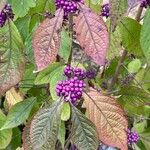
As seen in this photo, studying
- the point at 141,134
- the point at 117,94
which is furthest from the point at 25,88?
the point at 141,134

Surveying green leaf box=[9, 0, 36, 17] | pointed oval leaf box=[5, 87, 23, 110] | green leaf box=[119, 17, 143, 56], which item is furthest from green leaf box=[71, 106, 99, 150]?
pointed oval leaf box=[5, 87, 23, 110]

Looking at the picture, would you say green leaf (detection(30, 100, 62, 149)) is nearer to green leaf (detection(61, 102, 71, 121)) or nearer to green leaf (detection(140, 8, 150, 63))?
green leaf (detection(61, 102, 71, 121))

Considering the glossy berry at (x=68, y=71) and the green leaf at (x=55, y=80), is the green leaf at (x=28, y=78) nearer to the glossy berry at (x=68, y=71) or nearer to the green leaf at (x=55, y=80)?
the green leaf at (x=55, y=80)

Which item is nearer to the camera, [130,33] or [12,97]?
[130,33]

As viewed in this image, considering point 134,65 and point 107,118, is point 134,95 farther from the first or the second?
point 134,65

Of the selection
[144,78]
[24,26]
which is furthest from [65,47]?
[144,78]
